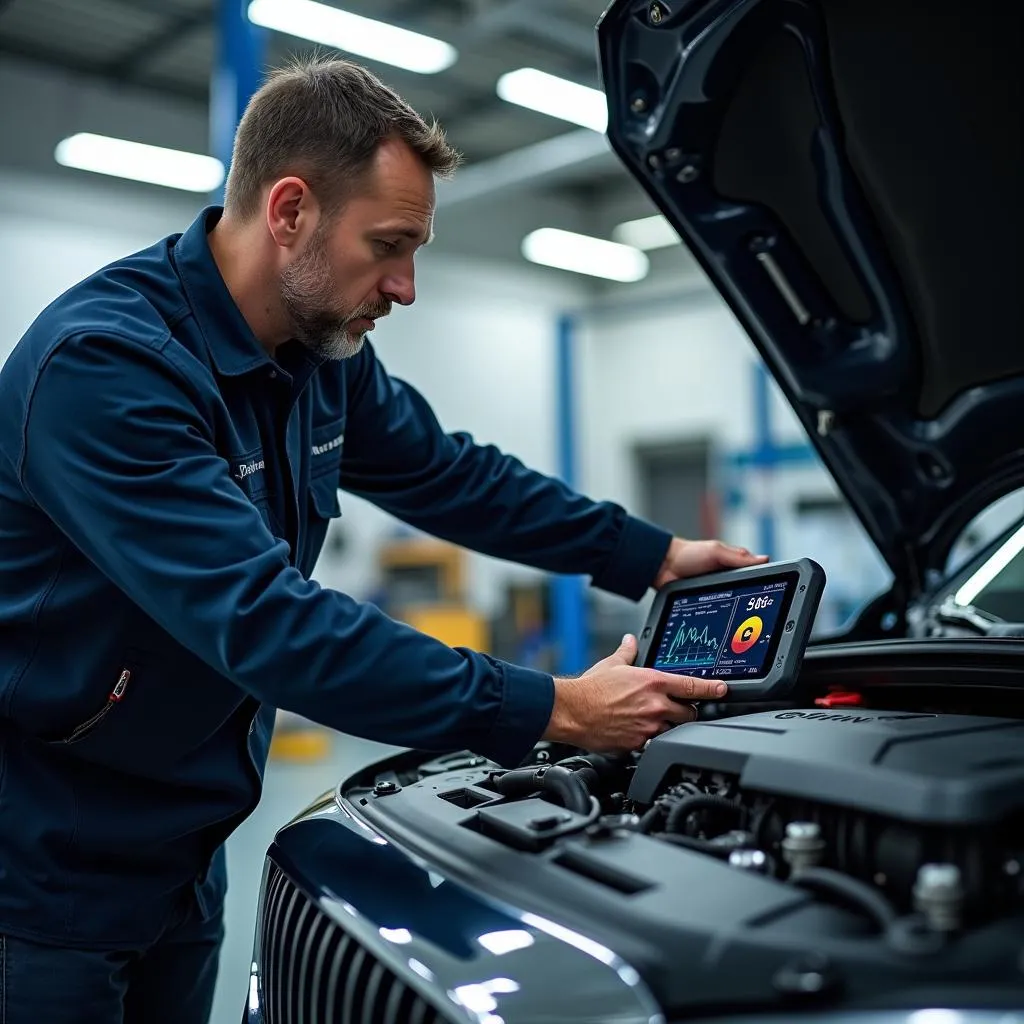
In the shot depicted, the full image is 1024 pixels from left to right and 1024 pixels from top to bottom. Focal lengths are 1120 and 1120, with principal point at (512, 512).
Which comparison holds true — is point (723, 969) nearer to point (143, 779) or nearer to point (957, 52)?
point (143, 779)

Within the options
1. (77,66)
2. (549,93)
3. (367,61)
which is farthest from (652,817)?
(77,66)

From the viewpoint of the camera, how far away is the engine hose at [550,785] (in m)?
1.18

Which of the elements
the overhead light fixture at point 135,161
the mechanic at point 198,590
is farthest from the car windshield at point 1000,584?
the overhead light fixture at point 135,161

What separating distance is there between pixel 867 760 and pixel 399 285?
2.63 ft

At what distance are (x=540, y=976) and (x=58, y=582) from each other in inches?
29.3

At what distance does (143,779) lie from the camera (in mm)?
1320

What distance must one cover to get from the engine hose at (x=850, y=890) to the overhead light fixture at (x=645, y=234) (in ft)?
32.3

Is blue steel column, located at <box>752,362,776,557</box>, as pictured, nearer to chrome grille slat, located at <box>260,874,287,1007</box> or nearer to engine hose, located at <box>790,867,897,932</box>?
chrome grille slat, located at <box>260,874,287,1007</box>

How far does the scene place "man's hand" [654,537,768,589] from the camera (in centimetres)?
162

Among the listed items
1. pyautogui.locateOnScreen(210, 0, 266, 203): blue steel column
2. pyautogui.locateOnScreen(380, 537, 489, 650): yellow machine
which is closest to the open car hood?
pyautogui.locateOnScreen(210, 0, 266, 203): blue steel column

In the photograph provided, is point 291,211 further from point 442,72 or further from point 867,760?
point 442,72

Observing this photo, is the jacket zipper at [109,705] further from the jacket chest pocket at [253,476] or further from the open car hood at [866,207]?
the open car hood at [866,207]

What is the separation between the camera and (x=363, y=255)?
1.35 meters

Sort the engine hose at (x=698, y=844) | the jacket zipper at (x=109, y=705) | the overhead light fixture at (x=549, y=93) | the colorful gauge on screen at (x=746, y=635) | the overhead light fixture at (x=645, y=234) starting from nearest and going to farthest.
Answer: the engine hose at (x=698, y=844)
the jacket zipper at (x=109, y=705)
the colorful gauge on screen at (x=746, y=635)
the overhead light fixture at (x=549, y=93)
the overhead light fixture at (x=645, y=234)
